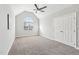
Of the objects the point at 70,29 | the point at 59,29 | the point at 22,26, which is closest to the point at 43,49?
the point at 70,29

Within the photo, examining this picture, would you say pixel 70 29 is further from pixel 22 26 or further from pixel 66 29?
pixel 22 26

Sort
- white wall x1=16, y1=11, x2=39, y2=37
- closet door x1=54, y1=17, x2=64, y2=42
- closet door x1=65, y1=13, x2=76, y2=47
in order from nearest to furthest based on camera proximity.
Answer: closet door x1=65, y1=13, x2=76, y2=47
closet door x1=54, y1=17, x2=64, y2=42
white wall x1=16, y1=11, x2=39, y2=37

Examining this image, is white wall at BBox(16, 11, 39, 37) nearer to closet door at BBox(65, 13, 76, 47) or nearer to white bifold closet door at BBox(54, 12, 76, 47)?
white bifold closet door at BBox(54, 12, 76, 47)

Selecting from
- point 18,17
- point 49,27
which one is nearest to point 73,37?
point 49,27

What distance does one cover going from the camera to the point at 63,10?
4.66 meters

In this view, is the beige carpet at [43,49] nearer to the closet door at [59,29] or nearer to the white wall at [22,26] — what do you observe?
the closet door at [59,29]

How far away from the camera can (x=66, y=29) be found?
14.7 feet

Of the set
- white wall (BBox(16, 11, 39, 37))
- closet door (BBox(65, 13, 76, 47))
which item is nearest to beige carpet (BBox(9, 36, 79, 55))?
closet door (BBox(65, 13, 76, 47))

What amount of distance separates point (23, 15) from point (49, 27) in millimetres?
3550

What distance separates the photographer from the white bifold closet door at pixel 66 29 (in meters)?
4.01

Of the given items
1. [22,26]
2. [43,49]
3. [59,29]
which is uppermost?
[22,26]

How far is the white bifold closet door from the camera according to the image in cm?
401

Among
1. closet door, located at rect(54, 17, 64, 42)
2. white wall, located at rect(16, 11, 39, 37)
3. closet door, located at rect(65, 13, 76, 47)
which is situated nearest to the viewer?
closet door, located at rect(65, 13, 76, 47)

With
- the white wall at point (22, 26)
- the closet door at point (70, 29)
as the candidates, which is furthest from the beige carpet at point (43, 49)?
the white wall at point (22, 26)
